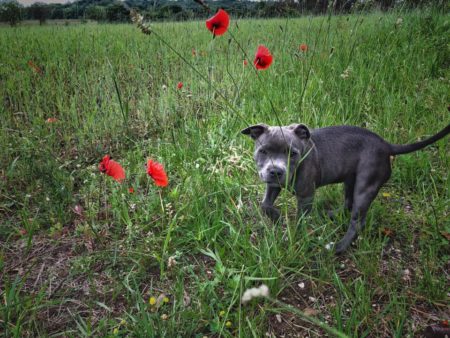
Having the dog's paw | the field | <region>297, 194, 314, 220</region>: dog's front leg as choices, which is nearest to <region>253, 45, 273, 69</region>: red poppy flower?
the field

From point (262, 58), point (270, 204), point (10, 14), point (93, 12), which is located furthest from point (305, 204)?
point (10, 14)

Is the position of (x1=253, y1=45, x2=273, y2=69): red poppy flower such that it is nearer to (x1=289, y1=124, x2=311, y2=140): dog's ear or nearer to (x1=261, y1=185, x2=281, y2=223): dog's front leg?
(x1=289, y1=124, x2=311, y2=140): dog's ear

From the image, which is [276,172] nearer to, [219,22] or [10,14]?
[219,22]

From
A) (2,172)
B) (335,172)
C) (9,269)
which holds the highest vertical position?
(335,172)

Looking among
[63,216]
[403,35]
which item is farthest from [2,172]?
[403,35]

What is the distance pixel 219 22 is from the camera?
200 centimetres

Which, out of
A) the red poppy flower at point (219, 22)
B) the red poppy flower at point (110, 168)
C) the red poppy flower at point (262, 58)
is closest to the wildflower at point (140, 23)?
the red poppy flower at point (219, 22)

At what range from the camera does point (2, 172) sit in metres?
3.02

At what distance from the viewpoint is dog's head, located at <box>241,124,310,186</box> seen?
6.64 feet

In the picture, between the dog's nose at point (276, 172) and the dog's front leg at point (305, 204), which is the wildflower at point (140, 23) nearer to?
the dog's nose at point (276, 172)

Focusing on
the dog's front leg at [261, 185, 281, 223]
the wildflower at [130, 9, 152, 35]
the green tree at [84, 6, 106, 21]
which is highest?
the green tree at [84, 6, 106, 21]

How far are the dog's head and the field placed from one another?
6.7 inches

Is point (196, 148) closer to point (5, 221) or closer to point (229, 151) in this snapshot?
point (229, 151)

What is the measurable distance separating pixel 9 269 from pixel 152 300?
1.03 meters
